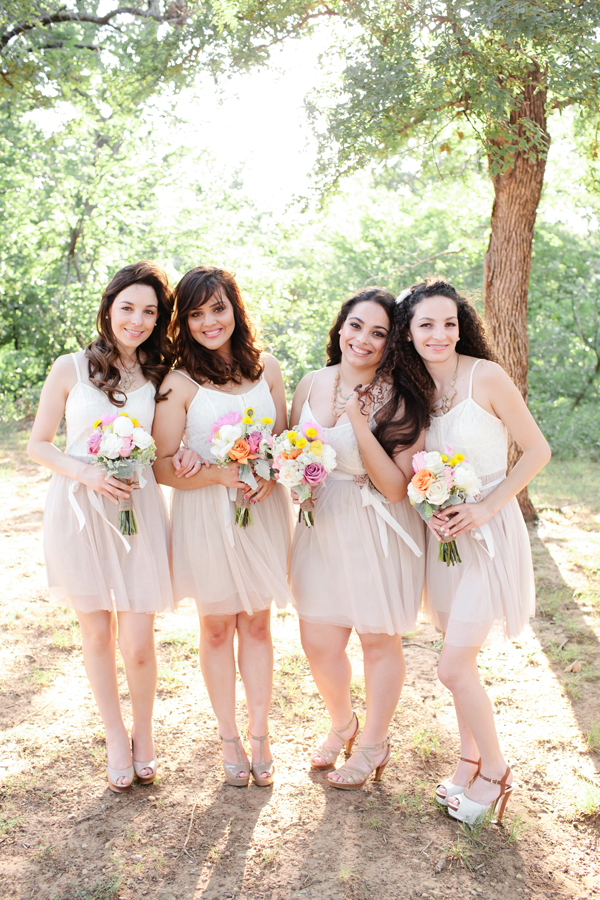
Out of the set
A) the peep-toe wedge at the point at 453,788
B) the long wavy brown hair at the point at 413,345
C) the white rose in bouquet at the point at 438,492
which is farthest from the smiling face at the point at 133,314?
the peep-toe wedge at the point at 453,788

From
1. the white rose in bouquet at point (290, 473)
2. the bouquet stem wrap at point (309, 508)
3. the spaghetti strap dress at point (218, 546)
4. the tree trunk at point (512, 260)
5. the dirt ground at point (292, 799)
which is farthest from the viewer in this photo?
the tree trunk at point (512, 260)

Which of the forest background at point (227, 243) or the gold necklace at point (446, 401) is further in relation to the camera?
the forest background at point (227, 243)

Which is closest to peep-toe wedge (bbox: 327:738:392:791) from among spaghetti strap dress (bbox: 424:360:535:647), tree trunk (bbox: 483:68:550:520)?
spaghetti strap dress (bbox: 424:360:535:647)

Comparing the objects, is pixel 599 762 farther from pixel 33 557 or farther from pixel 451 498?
pixel 33 557

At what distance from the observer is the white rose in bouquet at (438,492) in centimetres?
285

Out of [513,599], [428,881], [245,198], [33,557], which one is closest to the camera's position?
[428,881]

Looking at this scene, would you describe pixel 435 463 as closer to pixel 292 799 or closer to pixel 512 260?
pixel 292 799

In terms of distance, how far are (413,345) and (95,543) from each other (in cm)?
177

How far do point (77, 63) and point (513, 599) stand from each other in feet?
26.0

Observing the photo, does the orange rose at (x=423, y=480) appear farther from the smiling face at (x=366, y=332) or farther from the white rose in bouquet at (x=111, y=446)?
the white rose in bouquet at (x=111, y=446)

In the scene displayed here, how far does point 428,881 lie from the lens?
2.79 metres

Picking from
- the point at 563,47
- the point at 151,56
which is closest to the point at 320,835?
the point at 563,47

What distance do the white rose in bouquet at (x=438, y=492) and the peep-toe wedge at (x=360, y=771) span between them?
4.56ft

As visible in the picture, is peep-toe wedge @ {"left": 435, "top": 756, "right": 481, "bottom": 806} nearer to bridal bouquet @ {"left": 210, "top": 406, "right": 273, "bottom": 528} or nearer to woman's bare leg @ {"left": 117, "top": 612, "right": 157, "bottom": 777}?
woman's bare leg @ {"left": 117, "top": 612, "right": 157, "bottom": 777}
